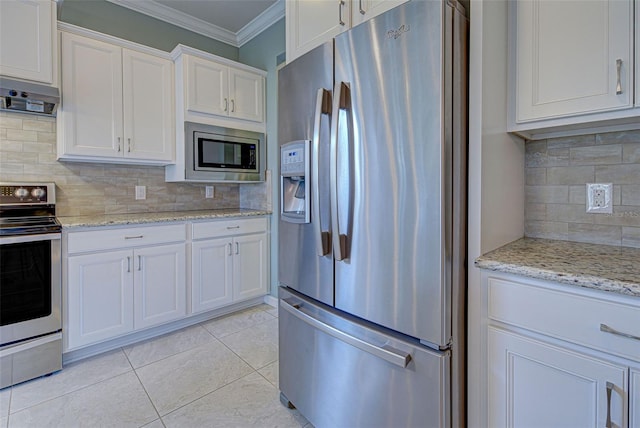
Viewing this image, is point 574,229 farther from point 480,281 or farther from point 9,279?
point 9,279

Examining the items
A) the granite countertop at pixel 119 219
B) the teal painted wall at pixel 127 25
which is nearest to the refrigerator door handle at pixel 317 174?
the granite countertop at pixel 119 219

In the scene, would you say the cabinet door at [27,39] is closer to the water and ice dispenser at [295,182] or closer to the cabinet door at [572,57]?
the water and ice dispenser at [295,182]

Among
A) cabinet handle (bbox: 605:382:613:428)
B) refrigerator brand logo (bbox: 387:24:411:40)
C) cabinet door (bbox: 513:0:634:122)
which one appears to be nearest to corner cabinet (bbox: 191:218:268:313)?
refrigerator brand logo (bbox: 387:24:411:40)

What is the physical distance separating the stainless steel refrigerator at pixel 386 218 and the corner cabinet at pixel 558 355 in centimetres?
11

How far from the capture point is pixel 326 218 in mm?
1319

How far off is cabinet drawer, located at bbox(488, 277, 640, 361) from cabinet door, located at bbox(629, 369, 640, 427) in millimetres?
49

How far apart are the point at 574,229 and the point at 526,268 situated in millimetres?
672

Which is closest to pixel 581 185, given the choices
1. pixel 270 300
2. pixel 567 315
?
pixel 567 315

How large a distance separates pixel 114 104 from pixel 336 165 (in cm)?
208

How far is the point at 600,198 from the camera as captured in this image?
1.34m

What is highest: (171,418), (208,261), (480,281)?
(480,281)

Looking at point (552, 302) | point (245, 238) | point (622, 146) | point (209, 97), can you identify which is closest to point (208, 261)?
point (245, 238)

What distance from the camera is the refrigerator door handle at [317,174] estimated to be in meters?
1.30

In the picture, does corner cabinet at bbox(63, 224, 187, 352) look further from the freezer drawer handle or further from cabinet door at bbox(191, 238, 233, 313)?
the freezer drawer handle
